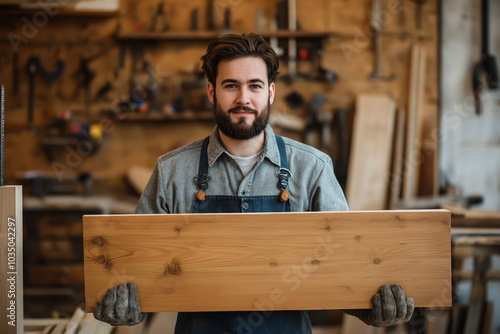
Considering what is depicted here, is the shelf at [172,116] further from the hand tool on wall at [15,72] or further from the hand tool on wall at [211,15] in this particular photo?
the hand tool on wall at [15,72]

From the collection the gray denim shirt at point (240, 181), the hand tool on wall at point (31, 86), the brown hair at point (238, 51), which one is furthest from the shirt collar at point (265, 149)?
the hand tool on wall at point (31, 86)

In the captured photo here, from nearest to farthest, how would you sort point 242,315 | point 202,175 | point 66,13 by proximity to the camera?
1. point 242,315
2. point 202,175
3. point 66,13

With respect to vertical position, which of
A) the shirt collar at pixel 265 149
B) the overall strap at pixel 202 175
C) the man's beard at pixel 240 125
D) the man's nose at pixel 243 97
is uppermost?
the man's nose at pixel 243 97

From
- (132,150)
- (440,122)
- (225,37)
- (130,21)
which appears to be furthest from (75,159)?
(440,122)

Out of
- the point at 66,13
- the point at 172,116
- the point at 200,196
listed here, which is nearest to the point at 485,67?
the point at 172,116

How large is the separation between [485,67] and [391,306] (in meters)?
3.14

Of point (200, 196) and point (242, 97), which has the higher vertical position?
point (242, 97)

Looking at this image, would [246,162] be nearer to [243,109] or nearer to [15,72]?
[243,109]

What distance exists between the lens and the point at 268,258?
160 centimetres

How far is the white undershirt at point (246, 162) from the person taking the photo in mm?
1906

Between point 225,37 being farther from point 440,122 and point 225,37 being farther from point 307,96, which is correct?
point 440,122

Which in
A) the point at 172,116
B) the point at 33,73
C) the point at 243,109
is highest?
the point at 33,73

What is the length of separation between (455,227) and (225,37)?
7.29 feet

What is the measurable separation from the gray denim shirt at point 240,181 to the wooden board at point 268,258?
0.27 m
